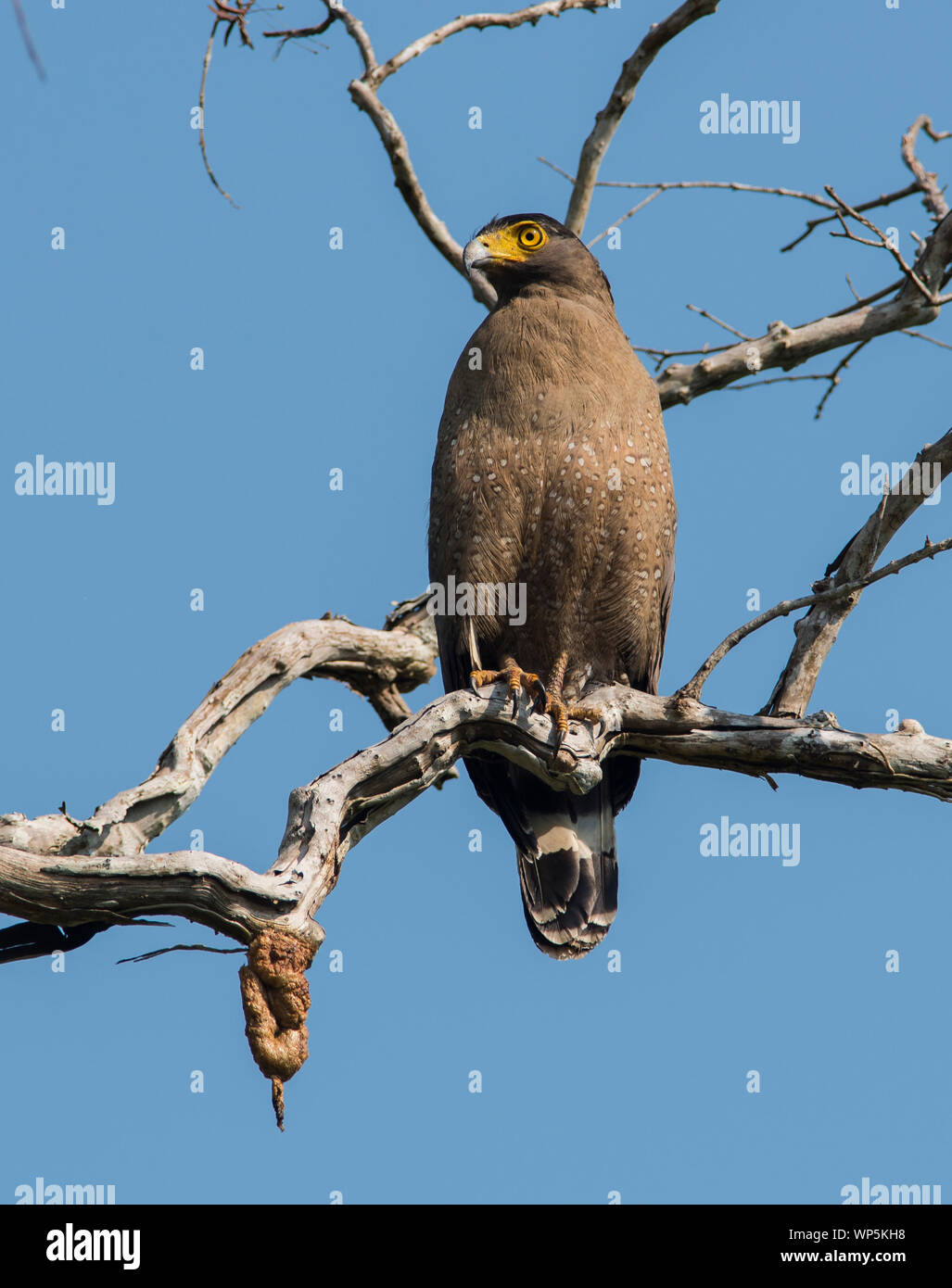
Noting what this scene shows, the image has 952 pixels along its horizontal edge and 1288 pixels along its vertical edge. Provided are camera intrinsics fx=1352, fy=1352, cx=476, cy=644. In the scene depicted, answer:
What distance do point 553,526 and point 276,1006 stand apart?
271 cm

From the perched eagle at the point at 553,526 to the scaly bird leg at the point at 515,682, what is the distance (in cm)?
1

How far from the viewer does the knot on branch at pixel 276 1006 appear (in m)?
4.19

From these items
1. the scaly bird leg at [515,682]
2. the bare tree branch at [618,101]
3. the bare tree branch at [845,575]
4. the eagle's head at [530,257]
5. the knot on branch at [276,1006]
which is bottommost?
the knot on branch at [276,1006]

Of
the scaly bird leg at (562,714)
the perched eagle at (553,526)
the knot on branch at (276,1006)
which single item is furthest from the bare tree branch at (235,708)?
the scaly bird leg at (562,714)

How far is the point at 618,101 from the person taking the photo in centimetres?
785

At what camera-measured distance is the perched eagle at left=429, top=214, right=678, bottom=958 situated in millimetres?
6133

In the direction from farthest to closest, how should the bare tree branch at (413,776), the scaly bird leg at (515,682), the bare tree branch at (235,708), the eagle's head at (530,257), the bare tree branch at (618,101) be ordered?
1. the bare tree branch at (618,101)
2. the eagle's head at (530,257)
3. the scaly bird leg at (515,682)
4. the bare tree branch at (235,708)
5. the bare tree branch at (413,776)

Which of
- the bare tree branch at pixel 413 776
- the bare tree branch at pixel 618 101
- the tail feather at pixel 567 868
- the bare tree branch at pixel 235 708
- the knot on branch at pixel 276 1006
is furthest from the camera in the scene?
the bare tree branch at pixel 618 101

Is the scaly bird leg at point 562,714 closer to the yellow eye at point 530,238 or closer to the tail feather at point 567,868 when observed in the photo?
the tail feather at point 567,868

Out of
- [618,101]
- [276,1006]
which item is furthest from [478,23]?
[276,1006]

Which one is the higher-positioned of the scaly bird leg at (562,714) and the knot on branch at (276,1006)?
the scaly bird leg at (562,714)

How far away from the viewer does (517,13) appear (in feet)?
25.8
